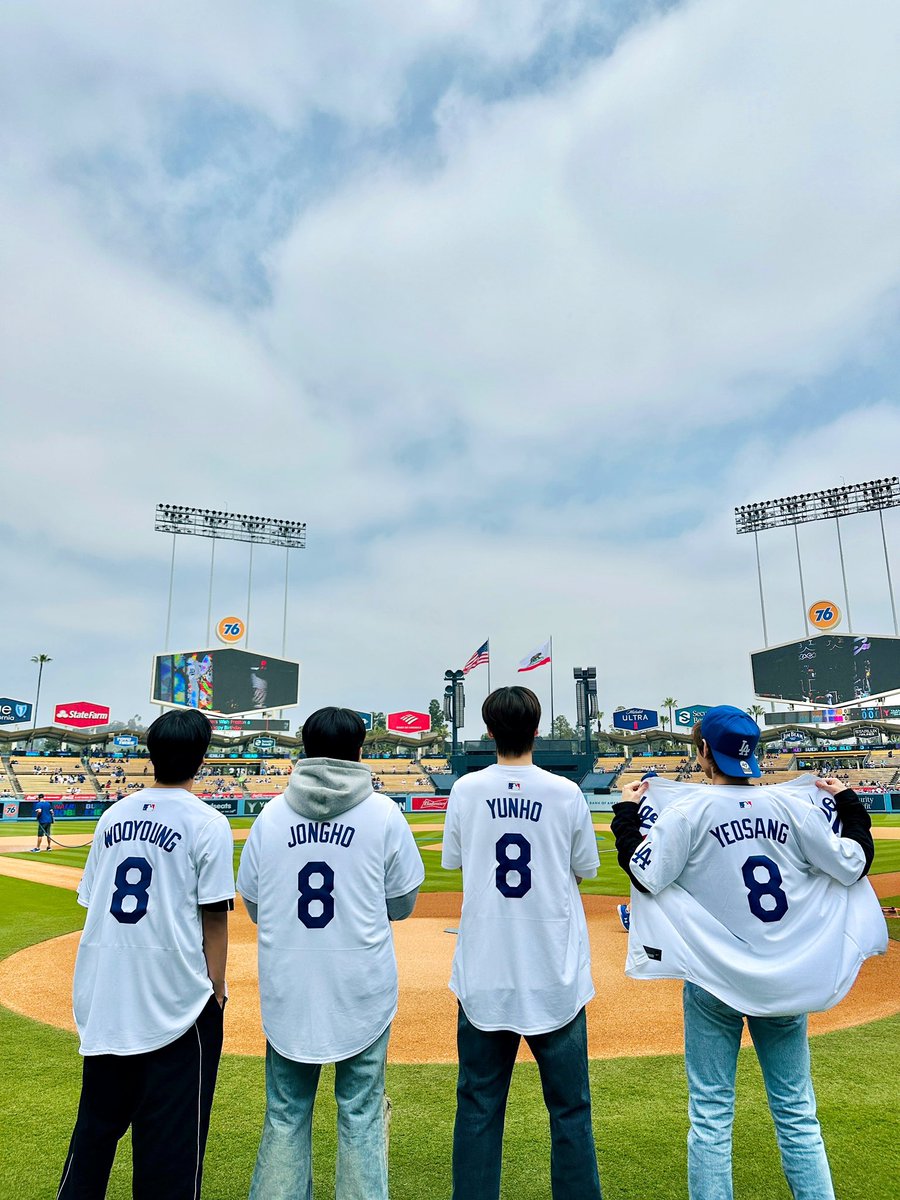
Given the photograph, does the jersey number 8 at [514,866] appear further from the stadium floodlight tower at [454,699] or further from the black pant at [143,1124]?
the stadium floodlight tower at [454,699]

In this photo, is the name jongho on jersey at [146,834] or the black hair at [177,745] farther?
the black hair at [177,745]

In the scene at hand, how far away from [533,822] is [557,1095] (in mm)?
1033

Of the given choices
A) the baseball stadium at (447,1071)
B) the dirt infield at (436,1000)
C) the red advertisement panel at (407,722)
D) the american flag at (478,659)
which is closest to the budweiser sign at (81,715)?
the red advertisement panel at (407,722)

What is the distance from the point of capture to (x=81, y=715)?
62.6 meters

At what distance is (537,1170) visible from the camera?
3.87 metres

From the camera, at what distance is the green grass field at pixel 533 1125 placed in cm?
371

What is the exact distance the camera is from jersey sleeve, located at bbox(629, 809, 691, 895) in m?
3.12

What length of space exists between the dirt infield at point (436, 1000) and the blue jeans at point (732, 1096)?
3.31 meters

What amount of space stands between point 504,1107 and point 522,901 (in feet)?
2.55

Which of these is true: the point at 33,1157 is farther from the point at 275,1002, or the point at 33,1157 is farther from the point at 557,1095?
the point at 557,1095

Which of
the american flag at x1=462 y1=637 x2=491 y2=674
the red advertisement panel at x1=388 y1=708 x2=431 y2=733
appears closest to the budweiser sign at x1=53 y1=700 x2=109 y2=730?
the red advertisement panel at x1=388 y1=708 x2=431 y2=733

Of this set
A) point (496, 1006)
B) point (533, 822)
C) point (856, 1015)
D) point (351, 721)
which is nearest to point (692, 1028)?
point (496, 1006)

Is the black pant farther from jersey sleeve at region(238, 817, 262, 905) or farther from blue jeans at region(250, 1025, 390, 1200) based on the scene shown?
jersey sleeve at region(238, 817, 262, 905)

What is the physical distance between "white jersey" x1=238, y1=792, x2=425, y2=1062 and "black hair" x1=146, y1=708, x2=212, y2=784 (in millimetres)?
452
